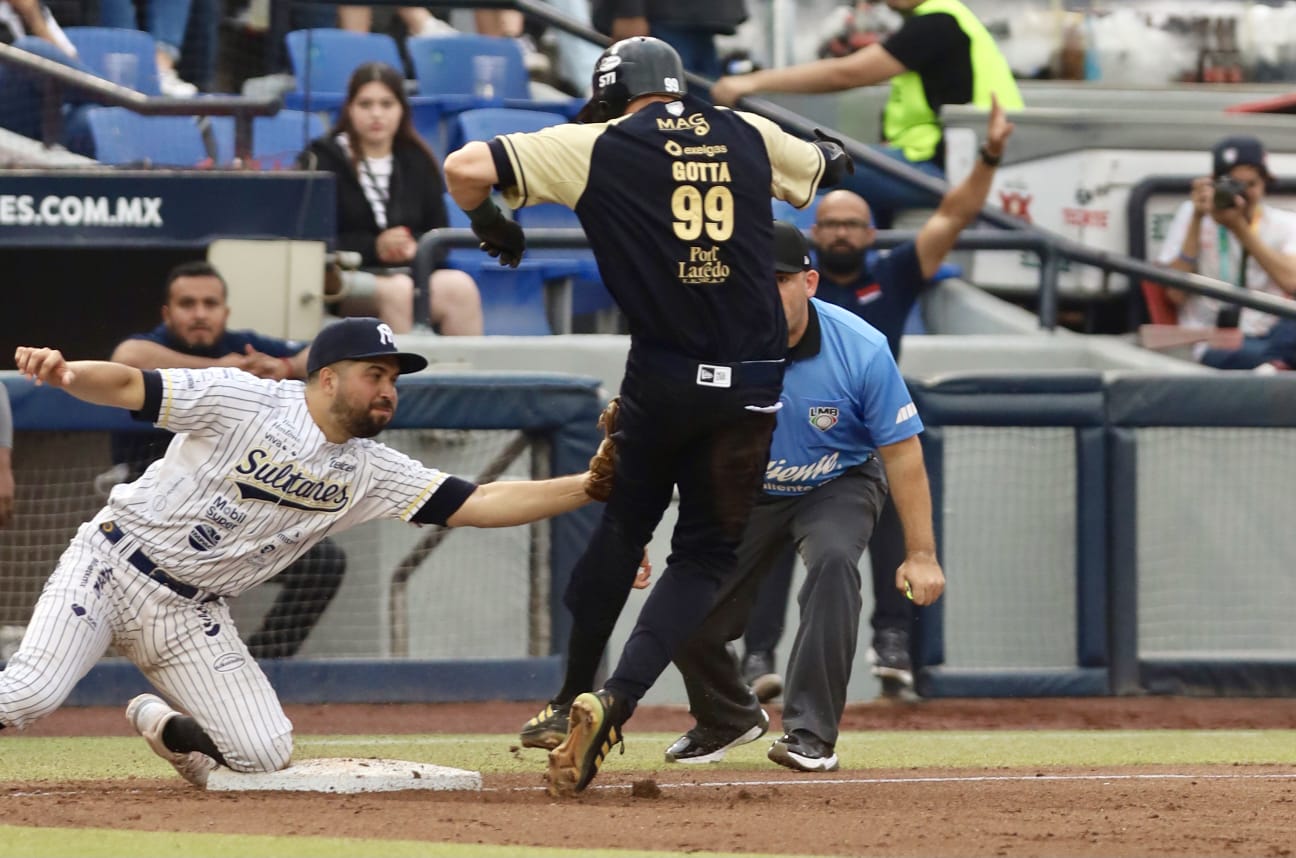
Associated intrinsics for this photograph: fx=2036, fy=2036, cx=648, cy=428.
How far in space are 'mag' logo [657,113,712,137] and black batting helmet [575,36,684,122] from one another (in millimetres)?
125

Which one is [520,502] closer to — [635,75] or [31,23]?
[635,75]

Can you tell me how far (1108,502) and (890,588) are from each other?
117 centimetres

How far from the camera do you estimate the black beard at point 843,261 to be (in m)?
8.32

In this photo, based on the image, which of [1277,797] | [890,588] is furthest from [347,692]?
[1277,797]

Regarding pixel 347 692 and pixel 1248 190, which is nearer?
pixel 347 692

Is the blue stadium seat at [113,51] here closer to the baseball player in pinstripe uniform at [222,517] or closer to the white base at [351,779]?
the baseball player in pinstripe uniform at [222,517]

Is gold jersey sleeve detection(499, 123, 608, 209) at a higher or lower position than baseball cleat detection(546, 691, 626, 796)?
higher

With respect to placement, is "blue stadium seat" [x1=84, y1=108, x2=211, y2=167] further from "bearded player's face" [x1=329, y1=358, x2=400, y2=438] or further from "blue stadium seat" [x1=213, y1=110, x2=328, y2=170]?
"bearded player's face" [x1=329, y1=358, x2=400, y2=438]

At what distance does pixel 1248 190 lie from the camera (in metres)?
9.53

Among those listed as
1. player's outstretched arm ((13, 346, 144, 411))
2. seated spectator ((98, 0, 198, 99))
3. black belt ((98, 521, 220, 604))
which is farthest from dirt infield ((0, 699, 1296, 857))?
seated spectator ((98, 0, 198, 99))

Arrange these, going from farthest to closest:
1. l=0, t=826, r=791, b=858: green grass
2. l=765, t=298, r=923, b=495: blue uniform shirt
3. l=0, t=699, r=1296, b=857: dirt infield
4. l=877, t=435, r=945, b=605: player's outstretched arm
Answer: l=765, t=298, r=923, b=495: blue uniform shirt
l=877, t=435, r=945, b=605: player's outstretched arm
l=0, t=699, r=1296, b=857: dirt infield
l=0, t=826, r=791, b=858: green grass

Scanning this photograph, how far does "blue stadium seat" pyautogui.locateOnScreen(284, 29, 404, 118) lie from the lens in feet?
32.0

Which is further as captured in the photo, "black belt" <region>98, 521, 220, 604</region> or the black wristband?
"black belt" <region>98, 521, 220, 604</region>

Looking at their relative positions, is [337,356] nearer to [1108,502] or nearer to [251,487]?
[251,487]
